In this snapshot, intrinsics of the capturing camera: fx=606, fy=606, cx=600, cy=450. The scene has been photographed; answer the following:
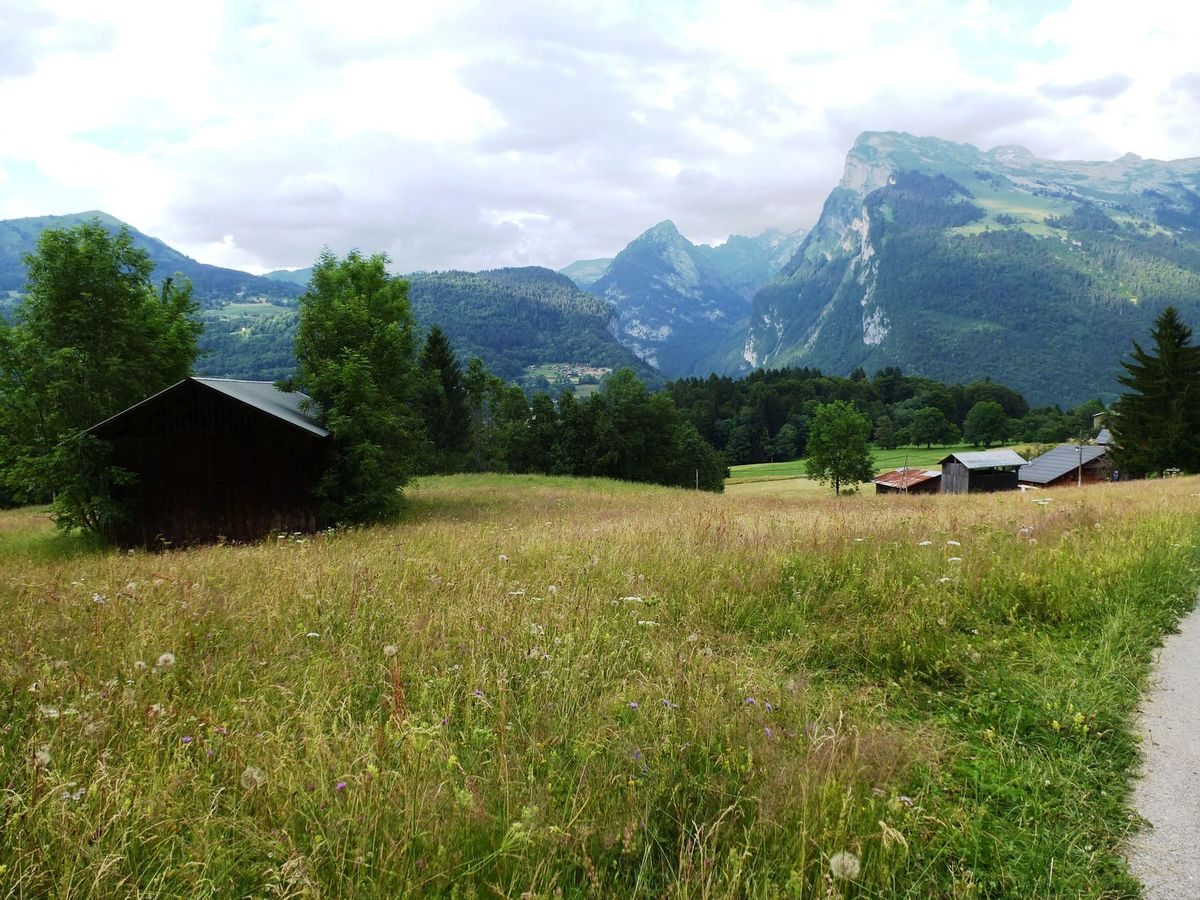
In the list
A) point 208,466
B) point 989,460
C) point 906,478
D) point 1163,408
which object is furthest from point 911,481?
point 208,466

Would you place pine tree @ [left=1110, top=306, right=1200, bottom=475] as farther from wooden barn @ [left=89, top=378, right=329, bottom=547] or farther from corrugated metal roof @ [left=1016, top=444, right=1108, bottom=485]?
wooden barn @ [left=89, top=378, right=329, bottom=547]

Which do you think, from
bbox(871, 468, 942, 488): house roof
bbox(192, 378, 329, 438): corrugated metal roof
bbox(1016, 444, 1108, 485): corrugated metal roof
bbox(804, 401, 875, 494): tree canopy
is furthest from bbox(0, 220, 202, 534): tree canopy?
bbox(871, 468, 942, 488): house roof

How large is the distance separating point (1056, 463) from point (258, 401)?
258 feet

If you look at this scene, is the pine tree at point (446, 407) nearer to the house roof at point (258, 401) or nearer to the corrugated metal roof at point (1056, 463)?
the house roof at point (258, 401)

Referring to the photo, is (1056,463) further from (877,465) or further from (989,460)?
(877,465)

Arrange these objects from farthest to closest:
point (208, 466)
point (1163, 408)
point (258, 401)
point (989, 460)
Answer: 1. point (989, 460)
2. point (1163, 408)
3. point (258, 401)
4. point (208, 466)

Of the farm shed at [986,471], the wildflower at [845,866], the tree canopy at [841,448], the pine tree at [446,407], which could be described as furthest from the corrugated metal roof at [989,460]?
the wildflower at [845,866]

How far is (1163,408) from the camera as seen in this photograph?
143 feet

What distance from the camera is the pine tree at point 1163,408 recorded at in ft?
137

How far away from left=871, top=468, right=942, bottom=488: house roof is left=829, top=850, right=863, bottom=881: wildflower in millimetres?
86489

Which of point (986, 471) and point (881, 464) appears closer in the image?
point (986, 471)

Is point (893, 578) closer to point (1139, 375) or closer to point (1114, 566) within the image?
point (1114, 566)

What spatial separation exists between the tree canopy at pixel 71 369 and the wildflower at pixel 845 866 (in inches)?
904

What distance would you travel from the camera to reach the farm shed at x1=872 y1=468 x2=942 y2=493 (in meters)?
81.5
